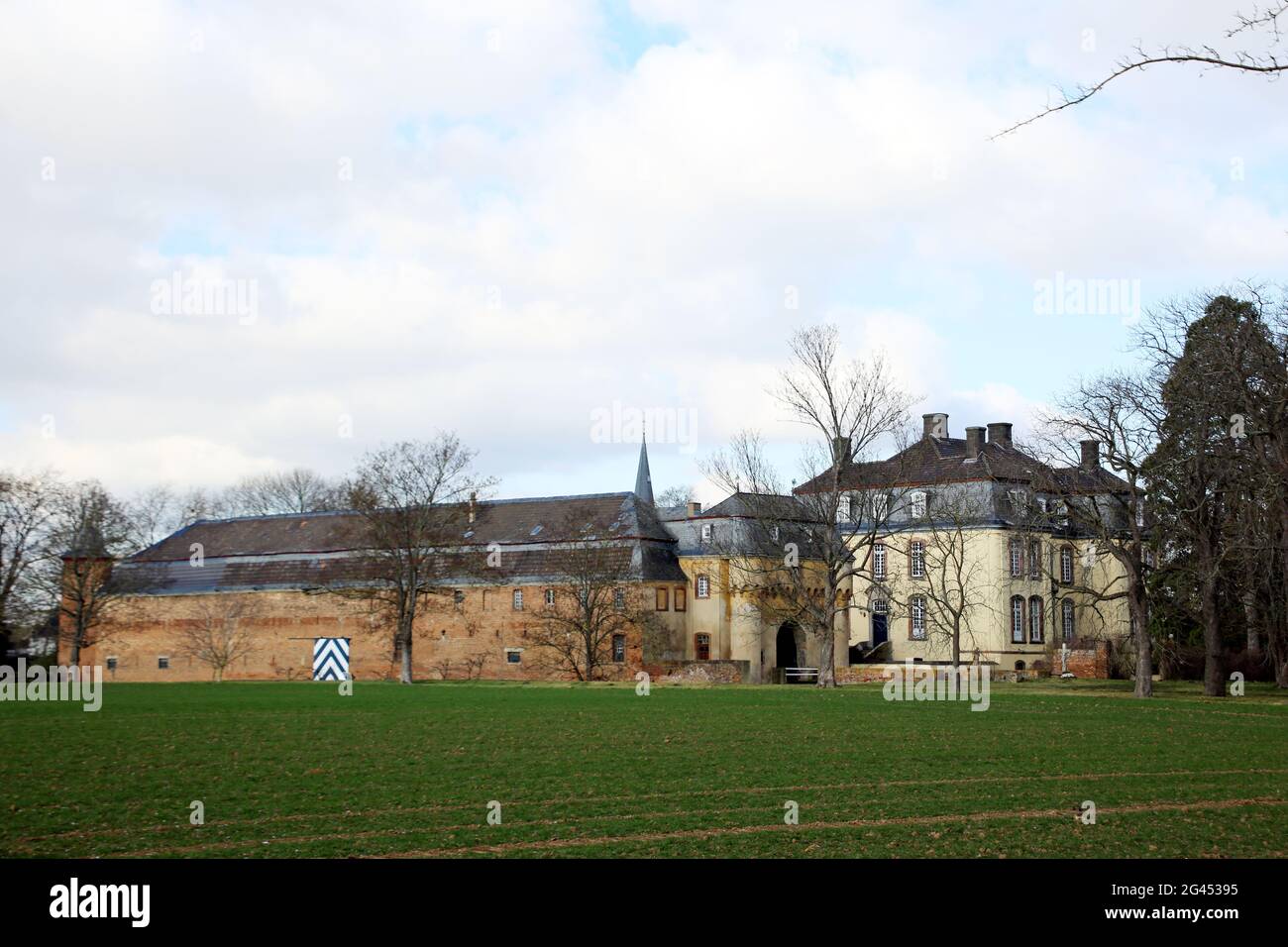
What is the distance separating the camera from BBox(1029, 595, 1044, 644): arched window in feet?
232

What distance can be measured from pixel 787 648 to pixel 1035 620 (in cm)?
1348

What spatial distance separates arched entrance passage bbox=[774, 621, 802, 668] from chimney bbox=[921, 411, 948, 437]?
14973 millimetres

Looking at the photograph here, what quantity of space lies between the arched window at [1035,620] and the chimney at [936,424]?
489 inches

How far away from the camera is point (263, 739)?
23.0 m

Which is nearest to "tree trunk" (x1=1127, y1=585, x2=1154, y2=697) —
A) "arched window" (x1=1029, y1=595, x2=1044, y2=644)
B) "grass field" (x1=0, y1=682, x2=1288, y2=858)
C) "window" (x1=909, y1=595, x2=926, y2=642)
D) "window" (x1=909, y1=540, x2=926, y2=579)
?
"grass field" (x1=0, y1=682, x2=1288, y2=858)

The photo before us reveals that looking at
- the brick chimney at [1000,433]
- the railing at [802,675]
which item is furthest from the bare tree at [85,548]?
the brick chimney at [1000,433]

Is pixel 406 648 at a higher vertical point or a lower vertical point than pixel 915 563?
lower

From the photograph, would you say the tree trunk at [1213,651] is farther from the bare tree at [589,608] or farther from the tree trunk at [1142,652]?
the bare tree at [589,608]

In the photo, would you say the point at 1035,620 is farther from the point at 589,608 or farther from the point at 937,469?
the point at 589,608

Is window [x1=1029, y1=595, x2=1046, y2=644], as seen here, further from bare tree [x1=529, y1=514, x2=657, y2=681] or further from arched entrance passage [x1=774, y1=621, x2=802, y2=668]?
bare tree [x1=529, y1=514, x2=657, y2=681]

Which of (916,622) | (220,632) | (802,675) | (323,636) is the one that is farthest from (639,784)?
(220,632)

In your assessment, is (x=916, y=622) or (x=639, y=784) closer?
(x=639, y=784)

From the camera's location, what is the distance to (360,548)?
220 feet
